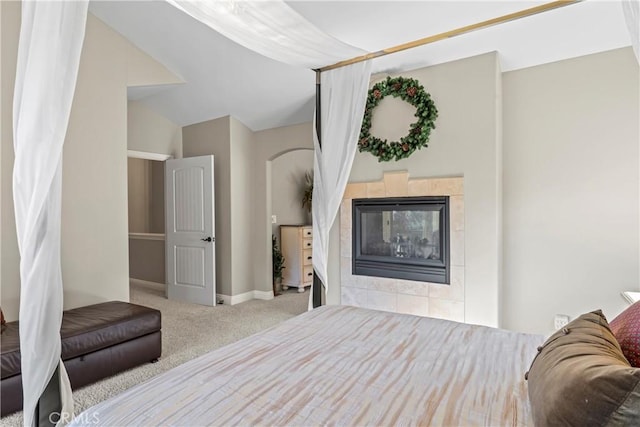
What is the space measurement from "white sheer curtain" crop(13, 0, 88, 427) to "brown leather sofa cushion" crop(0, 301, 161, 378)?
901mm

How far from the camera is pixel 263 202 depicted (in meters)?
5.18

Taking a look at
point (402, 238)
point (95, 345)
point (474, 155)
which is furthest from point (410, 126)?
point (95, 345)

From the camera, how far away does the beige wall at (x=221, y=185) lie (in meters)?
4.94

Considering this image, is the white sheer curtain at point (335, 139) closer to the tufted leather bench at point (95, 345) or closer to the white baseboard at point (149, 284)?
the tufted leather bench at point (95, 345)

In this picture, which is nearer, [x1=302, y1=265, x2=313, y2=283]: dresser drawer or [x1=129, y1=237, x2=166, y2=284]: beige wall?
[x1=302, y1=265, x2=313, y2=283]: dresser drawer

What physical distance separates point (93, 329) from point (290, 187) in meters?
3.91

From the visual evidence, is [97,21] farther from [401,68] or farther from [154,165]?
[154,165]

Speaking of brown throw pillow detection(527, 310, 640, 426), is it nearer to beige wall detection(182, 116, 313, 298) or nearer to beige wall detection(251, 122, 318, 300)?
beige wall detection(182, 116, 313, 298)

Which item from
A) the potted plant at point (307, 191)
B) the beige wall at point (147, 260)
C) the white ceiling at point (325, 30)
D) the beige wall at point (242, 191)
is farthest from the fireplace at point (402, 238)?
the beige wall at point (147, 260)

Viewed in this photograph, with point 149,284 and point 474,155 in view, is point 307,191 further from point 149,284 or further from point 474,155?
point 474,155

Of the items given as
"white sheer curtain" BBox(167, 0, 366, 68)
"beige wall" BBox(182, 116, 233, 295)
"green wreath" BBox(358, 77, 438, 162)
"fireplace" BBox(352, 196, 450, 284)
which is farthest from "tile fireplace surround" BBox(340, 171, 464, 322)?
"beige wall" BBox(182, 116, 233, 295)

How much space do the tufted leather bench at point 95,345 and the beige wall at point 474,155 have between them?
8.86 feet

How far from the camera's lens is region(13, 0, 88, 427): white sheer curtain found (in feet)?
4.78

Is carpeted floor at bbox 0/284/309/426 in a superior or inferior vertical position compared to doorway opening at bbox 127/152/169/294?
inferior
